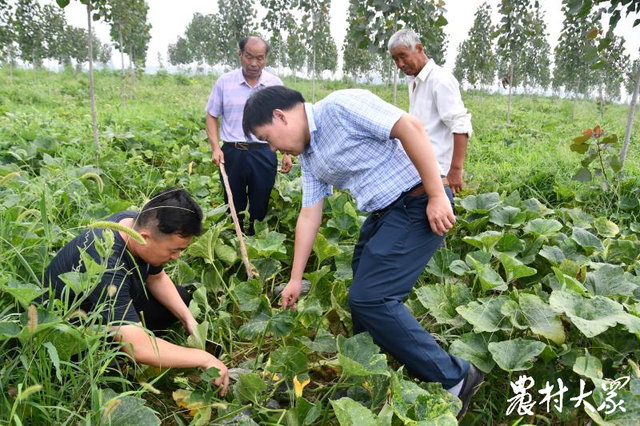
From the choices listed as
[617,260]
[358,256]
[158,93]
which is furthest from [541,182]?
[158,93]

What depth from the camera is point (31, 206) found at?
2711 millimetres

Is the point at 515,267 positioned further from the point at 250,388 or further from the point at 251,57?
the point at 251,57

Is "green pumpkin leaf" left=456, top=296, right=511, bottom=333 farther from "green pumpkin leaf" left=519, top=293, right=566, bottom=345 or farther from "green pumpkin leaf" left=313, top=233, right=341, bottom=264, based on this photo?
"green pumpkin leaf" left=313, top=233, right=341, bottom=264

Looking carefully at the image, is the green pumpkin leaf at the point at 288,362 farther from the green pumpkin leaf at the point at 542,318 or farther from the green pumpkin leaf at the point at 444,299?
the green pumpkin leaf at the point at 542,318

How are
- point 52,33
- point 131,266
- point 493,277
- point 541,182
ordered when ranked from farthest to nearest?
point 52,33 → point 541,182 → point 493,277 → point 131,266

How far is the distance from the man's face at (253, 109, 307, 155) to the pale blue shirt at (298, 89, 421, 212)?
59mm

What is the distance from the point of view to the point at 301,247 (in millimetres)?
2229

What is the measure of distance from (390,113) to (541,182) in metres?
3.16

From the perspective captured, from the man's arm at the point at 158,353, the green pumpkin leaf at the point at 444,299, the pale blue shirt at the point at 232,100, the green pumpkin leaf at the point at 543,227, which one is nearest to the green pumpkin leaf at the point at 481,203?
the green pumpkin leaf at the point at 543,227

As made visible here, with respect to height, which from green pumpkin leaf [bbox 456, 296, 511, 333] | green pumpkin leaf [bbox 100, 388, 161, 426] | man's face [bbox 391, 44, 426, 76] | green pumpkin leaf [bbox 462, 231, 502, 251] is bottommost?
green pumpkin leaf [bbox 100, 388, 161, 426]

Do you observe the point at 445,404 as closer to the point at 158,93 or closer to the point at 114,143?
the point at 114,143

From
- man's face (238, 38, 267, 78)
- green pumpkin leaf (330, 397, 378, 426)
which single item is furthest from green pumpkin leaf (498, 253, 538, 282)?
man's face (238, 38, 267, 78)

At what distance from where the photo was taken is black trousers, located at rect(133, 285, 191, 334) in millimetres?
2172

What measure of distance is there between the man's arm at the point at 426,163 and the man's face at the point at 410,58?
50.8 inches
